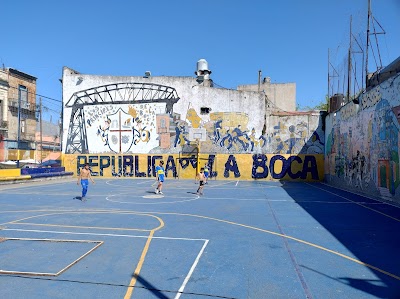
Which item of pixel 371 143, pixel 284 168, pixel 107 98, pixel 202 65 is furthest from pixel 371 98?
pixel 107 98

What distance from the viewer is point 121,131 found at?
32.3 m

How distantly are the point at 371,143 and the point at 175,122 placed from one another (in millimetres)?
18305

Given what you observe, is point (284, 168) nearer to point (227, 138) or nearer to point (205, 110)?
point (227, 138)

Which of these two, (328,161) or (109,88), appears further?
(109,88)

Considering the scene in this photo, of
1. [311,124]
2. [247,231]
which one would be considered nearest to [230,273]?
[247,231]

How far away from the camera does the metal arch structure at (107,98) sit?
3191 centimetres

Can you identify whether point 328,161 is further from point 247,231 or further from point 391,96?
point 247,231

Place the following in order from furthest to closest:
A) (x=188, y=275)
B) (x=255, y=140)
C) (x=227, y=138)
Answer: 1. (x=227, y=138)
2. (x=255, y=140)
3. (x=188, y=275)

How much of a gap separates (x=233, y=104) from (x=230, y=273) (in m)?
25.3

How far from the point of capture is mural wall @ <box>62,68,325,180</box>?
29.7m

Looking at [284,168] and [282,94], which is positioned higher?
[282,94]

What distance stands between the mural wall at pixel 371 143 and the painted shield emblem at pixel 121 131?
18.6 m

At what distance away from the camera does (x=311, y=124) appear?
29.1 metres

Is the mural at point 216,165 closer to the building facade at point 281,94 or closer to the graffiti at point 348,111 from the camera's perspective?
the graffiti at point 348,111
